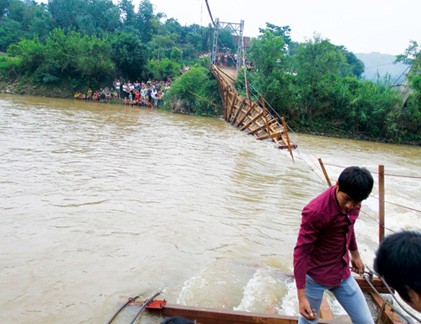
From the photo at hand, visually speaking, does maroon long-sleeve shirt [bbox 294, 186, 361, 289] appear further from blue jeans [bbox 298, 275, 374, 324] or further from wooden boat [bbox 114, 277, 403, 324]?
wooden boat [bbox 114, 277, 403, 324]

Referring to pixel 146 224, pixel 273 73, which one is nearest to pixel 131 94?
pixel 273 73

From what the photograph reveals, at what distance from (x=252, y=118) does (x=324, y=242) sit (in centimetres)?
1453

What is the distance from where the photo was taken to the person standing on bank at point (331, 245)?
85.7 inches

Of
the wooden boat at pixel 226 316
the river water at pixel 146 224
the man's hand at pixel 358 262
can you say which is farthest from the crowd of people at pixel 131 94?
the man's hand at pixel 358 262

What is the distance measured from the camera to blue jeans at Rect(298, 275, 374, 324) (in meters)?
2.41

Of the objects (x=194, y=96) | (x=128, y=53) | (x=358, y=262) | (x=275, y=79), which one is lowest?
(x=358, y=262)

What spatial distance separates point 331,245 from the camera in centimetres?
238

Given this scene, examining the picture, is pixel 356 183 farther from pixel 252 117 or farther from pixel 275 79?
pixel 275 79

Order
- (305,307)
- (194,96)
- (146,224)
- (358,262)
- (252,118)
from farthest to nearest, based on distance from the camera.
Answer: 1. (194,96)
2. (252,118)
3. (146,224)
4. (358,262)
5. (305,307)

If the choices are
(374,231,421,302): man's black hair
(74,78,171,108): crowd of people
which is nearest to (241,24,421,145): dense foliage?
(74,78,171,108): crowd of people

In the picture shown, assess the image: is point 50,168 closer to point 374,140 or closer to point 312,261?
point 312,261

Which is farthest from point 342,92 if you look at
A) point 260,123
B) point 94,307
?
point 94,307

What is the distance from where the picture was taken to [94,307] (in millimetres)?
3469

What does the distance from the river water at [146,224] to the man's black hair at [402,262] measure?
240 cm
